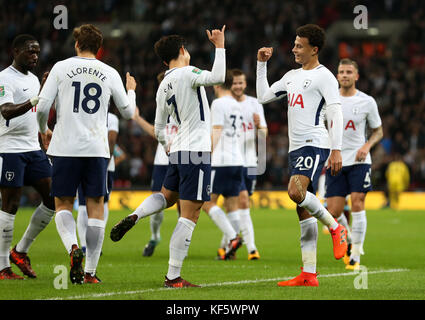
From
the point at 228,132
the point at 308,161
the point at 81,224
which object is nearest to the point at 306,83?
the point at 308,161

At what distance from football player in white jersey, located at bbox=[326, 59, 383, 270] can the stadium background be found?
53.2ft

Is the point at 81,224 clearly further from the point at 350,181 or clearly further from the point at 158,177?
the point at 350,181

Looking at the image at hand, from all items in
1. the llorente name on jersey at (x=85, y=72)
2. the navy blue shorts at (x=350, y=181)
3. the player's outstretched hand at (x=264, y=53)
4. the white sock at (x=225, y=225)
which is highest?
the player's outstretched hand at (x=264, y=53)

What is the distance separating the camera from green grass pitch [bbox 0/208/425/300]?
6918mm

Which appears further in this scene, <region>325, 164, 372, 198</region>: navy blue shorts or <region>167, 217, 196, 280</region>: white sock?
<region>325, 164, 372, 198</region>: navy blue shorts

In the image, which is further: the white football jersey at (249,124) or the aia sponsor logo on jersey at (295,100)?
the white football jersey at (249,124)

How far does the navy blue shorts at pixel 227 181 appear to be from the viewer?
38.8ft

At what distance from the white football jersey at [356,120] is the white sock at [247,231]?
1.95 metres

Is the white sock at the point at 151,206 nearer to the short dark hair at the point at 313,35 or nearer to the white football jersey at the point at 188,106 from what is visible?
the white football jersey at the point at 188,106

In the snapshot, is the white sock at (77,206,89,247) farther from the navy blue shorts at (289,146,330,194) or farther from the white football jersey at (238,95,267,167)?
the navy blue shorts at (289,146,330,194)

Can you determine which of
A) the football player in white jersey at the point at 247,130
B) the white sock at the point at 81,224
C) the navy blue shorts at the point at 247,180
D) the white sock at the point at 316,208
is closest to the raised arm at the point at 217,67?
the white sock at the point at 316,208
